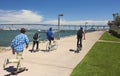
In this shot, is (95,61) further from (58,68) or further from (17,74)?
(17,74)

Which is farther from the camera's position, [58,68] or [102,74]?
[58,68]

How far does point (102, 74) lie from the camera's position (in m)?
9.66

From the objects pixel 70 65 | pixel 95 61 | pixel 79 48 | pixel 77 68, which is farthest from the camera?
pixel 79 48

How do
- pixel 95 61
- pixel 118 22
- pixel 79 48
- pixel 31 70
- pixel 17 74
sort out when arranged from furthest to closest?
pixel 118 22, pixel 79 48, pixel 95 61, pixel 31 70, pixel 17 74

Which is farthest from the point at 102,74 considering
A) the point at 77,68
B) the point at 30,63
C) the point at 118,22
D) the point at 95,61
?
the point at 118,22

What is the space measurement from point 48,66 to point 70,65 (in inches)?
48.3

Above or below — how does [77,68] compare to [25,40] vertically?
below

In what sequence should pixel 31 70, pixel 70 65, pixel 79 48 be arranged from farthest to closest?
pixel 79 48 → pixel 70 65 → pixel 31 70

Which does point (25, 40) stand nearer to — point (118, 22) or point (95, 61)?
point (95, 61)

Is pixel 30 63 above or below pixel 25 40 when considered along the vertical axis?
below

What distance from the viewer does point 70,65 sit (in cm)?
1145

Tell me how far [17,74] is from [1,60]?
315 cm

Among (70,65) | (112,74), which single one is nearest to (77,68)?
(70,65)

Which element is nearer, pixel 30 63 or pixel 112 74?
pixel 112 74
